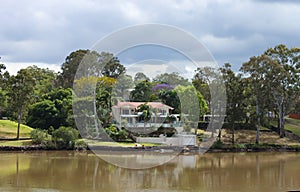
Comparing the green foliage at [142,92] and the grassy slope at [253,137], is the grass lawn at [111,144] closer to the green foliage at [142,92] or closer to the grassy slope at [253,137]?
the green foliage at [142,92]

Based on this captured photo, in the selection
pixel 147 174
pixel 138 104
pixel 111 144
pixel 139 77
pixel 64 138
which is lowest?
pixel 147 174

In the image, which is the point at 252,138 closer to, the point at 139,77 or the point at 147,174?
the point at 139,77

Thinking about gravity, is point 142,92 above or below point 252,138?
above

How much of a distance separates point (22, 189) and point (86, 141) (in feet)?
43.0

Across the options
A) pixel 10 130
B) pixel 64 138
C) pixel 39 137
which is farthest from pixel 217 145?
pixel 10 130

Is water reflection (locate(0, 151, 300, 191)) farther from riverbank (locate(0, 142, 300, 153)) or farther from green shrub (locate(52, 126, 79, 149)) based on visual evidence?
green shrub (locate(52, 126, 79, 149))

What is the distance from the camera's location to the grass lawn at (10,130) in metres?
28.6

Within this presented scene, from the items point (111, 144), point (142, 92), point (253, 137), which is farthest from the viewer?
point (253, 137)

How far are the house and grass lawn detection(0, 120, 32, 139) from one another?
7.44 meters

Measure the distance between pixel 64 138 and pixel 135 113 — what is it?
5.53m

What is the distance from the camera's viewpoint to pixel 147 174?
16.8 metres

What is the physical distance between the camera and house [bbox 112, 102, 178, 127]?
74.7ft

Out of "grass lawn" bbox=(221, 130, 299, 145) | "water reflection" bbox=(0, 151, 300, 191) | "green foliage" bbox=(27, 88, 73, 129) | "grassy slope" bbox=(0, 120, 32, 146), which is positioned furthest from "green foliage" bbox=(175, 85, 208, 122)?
"grassy slope" bbox=(0, 120, 32, 146)

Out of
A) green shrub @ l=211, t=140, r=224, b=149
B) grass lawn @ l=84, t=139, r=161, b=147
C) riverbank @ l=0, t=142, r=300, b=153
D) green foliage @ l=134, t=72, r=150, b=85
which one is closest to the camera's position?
green foliage @ l=134, t=72, r=150, b=85
